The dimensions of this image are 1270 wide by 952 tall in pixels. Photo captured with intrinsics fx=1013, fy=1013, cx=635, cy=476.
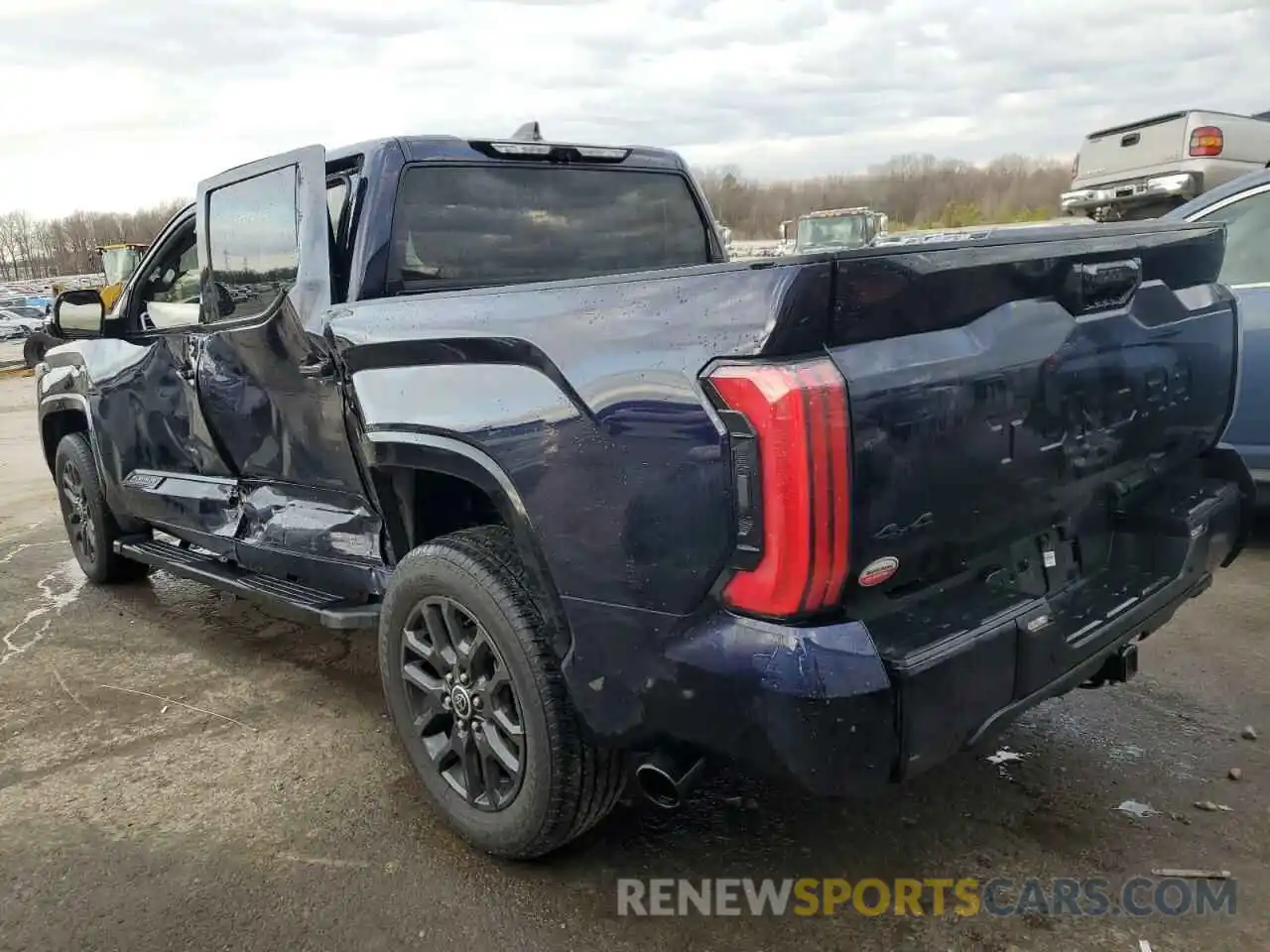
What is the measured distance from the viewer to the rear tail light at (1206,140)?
456 inches

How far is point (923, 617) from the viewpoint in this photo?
2.20 metres

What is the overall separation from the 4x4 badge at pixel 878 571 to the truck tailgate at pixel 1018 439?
0.03ft

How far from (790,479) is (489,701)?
1.21m

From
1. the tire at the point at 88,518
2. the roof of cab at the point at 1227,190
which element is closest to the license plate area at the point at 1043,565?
the roof of cab at the point at 1227,190

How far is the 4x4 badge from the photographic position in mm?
2059

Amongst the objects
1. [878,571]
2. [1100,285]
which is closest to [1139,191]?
[1100,285]

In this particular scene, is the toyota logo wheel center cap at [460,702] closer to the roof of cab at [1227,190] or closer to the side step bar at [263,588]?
the side step bar at [263,588]

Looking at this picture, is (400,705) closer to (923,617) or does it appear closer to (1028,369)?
(923,617)

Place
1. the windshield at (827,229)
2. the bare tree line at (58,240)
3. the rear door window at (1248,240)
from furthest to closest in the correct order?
the bare tree line at (58,240)
the windshield at (827,229)
the rear door window at (1248,240)

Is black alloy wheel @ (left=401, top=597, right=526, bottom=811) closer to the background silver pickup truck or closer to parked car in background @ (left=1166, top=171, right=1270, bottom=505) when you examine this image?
parked car in background @ (left=1166, top=171, right=1270, bottom=505)

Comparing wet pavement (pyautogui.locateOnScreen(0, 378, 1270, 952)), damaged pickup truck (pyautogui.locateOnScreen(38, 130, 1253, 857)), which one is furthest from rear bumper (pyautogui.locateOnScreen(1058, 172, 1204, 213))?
damaged pickup truck (pyautogui.locateOnScreen(38, 130, 1253, 857))

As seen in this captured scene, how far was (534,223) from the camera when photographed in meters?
3.82

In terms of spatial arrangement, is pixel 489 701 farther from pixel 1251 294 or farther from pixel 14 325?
pixel 14 325

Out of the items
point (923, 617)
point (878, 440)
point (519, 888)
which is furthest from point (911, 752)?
point (519, 888)
